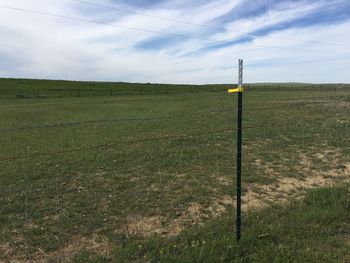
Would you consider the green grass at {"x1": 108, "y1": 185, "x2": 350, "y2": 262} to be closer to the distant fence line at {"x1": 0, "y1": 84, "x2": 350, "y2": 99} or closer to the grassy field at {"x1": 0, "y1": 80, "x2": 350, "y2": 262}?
the grassy field at {"x1": 0, "y1": 80, "x2": 350, "y2": 262}

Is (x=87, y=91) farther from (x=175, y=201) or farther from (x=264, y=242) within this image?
(x=264, y=242)

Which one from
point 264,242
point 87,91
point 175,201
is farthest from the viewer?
point 87,91

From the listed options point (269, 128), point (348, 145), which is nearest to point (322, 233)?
point (348, 145)

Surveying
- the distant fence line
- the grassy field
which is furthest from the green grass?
the distant fence line

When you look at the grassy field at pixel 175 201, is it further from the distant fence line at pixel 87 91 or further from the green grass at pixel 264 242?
the distant fence line at pixel 87 91

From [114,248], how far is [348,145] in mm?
8505

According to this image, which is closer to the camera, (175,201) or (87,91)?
(175,201)

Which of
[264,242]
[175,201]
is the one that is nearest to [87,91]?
[175,201]

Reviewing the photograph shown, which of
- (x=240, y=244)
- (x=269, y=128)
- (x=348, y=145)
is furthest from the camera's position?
(x=269, y=128)

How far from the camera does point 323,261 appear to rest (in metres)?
4.11

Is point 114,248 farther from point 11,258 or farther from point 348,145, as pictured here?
point 348,145

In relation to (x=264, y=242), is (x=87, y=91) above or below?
above

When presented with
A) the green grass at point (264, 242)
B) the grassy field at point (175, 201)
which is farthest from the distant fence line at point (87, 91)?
the green grass at point (264, 242)

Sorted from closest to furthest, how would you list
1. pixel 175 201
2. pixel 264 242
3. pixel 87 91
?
pixel 264 242
pixel 175 201
pixel 87 91
